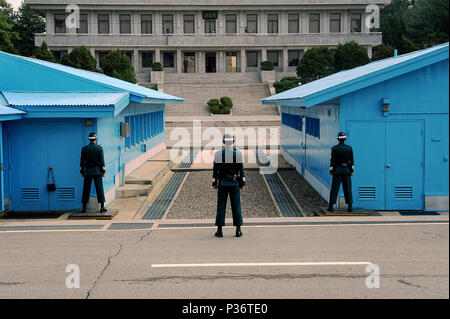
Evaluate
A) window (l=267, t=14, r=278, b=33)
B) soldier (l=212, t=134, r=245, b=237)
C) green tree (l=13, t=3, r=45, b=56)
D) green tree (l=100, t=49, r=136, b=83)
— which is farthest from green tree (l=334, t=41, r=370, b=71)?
soldier (l=212, t=134, r=245, b=237)

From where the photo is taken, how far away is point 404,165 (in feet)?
42.6

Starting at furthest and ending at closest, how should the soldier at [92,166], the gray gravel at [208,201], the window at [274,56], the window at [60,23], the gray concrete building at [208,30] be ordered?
the window at [274,56], the window at [60,23], the gray concrete building at [208,30], the gray gravel at [208,201], the soldier at [92,166]

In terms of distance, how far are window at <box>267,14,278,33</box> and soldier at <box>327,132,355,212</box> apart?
6136 centimetres

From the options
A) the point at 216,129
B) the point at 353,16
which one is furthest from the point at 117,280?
the point at 353,16

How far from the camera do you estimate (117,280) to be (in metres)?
7.35

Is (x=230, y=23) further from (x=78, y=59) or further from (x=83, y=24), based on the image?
(x=78, y=59)

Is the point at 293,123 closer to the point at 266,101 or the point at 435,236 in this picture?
the point at 266,101

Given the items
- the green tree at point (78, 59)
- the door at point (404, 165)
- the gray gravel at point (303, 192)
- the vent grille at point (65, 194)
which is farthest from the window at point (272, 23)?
the vent grille at point (65, 194)

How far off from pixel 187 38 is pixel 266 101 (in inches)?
1728

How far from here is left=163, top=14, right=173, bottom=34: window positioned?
70812 millimetres

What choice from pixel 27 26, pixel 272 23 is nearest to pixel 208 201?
pixel 272 23

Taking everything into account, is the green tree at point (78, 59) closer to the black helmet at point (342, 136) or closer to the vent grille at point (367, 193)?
the vent grille at point (367, 193)

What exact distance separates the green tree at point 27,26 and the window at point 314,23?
125 ft

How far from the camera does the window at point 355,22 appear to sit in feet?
235
